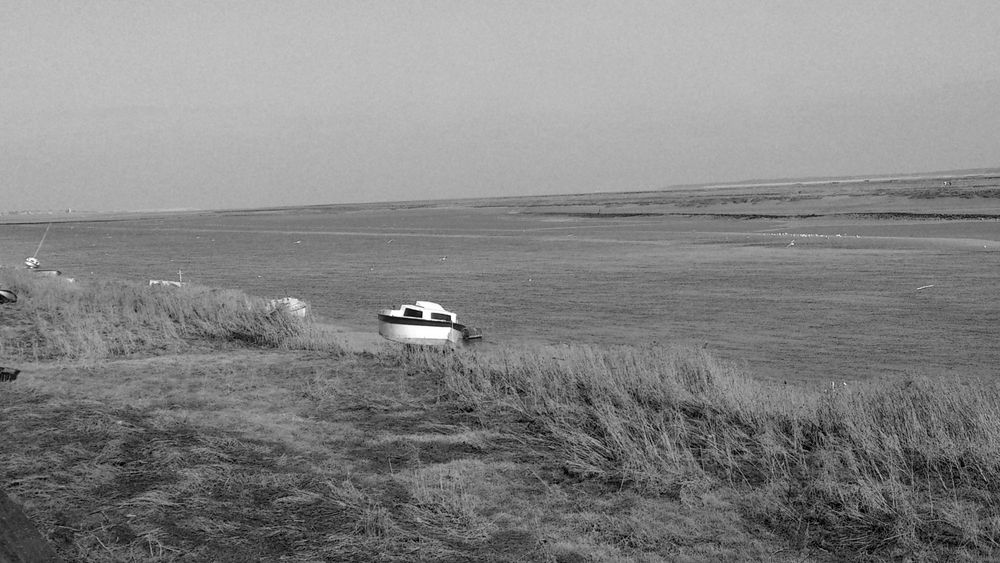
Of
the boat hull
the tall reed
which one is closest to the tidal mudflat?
the boat hull

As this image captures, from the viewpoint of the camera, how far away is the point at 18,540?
13.0ft

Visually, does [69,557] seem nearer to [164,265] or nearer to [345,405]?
[345,405]

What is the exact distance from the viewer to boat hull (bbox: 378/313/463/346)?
1712 centimetres

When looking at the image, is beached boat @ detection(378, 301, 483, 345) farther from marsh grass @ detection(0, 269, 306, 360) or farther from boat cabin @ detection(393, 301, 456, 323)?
marsh grass @ detection(0, 269, 306, 360)

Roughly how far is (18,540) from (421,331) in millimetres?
13338

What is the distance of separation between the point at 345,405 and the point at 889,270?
26561 millimetres

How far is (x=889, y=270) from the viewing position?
3094cm

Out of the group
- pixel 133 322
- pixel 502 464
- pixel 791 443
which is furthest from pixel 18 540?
pixel 133 322

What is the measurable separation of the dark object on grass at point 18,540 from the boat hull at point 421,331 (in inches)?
500

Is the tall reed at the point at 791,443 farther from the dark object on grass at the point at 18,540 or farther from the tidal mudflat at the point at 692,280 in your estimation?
the dark object on grass at the point at 18,540

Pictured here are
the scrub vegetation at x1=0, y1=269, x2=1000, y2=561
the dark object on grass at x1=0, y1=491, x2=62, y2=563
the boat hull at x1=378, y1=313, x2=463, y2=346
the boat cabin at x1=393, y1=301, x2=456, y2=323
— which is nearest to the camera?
the dark object on grass at x1=0, y1=491, x2=62, y2=563

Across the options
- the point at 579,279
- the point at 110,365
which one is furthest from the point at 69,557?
the point at 579,279

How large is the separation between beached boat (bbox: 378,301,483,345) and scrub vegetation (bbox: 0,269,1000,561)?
5006 millimetres

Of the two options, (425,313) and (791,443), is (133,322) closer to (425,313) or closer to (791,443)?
(425,313)
